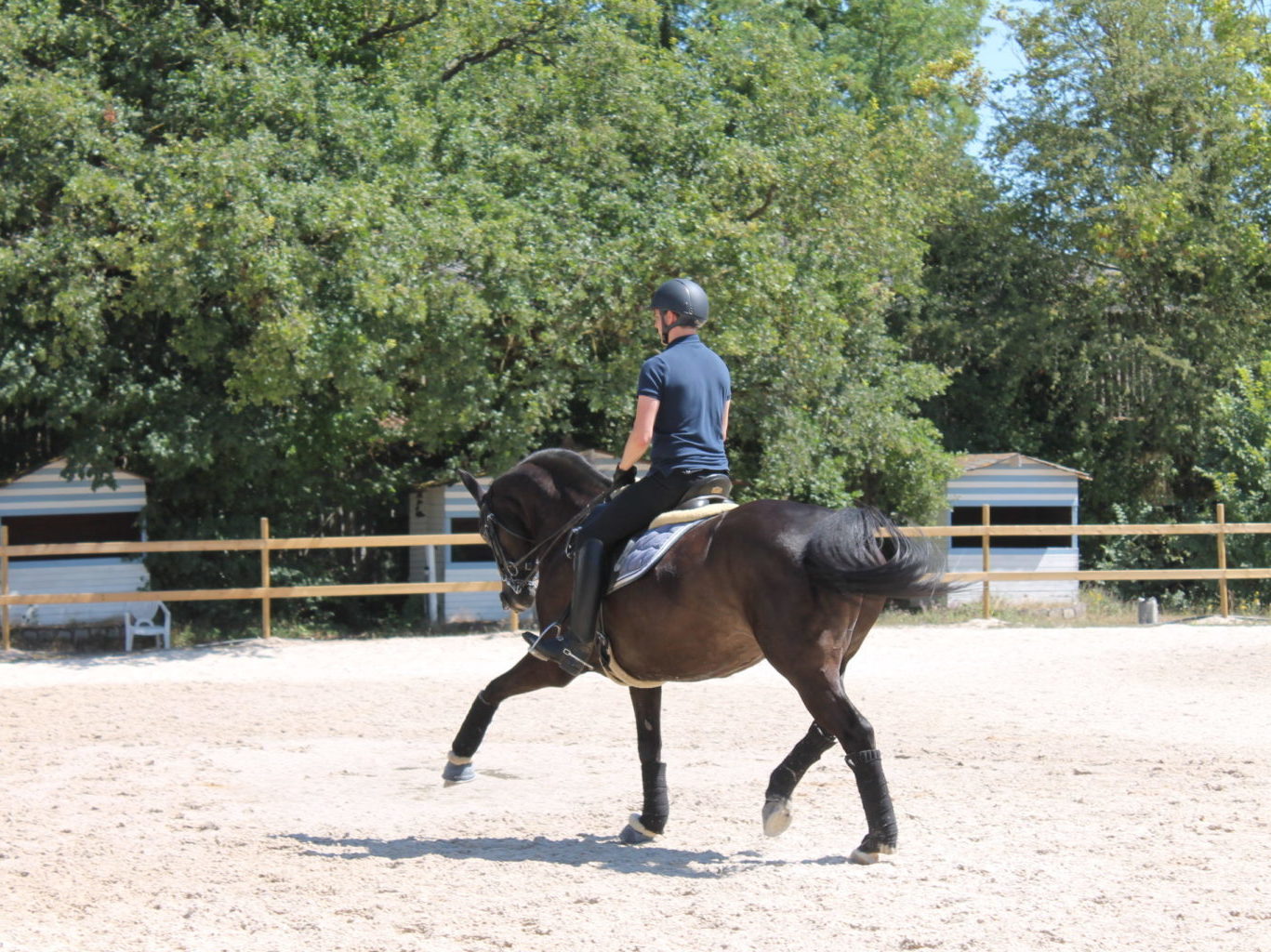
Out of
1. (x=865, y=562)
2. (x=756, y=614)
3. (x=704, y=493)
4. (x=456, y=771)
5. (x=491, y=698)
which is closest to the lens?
(x=865, y=562)

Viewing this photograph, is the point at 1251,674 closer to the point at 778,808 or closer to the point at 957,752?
the point at 957,752

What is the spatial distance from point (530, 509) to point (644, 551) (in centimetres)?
99

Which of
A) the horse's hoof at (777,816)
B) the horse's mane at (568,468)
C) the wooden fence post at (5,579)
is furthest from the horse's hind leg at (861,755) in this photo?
the wooden fence post at (5,579)

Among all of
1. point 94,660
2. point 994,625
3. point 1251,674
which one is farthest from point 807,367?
point 94,660

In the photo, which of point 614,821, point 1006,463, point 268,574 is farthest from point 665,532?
point 1006,463

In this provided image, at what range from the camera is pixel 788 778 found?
6023 mm

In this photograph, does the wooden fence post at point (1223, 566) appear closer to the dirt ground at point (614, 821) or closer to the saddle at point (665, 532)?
the dirt ground at point (614, 821)

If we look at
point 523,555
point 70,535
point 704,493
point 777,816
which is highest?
point 704,493

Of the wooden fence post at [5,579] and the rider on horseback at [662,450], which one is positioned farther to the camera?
the wooden fence post at [5,579]

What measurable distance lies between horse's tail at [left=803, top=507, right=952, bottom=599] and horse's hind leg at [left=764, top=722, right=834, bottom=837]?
73 centimetres

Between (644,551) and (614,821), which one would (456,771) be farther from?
(644,551)

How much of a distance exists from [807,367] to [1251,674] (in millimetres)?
7648

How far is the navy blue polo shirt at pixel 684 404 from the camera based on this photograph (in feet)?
20.1

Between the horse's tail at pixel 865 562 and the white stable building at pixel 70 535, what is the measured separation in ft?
40.3
